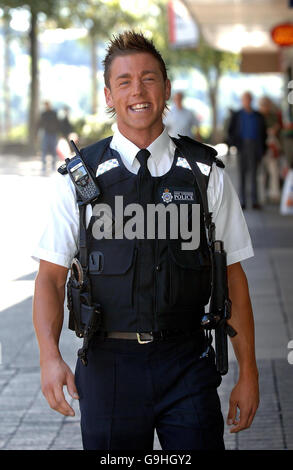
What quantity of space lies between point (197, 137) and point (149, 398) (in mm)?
17944

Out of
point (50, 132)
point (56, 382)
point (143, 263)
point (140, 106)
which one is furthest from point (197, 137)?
point (56, 382)

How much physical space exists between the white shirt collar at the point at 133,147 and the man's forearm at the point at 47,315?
0.49 meters

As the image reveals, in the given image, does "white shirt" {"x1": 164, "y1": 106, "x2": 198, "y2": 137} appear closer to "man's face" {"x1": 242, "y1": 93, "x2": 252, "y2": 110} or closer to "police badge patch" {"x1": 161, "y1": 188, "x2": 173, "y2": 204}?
"man's face" {"x1": 242, "y1": 93, "x2": 252, "y2": 110}

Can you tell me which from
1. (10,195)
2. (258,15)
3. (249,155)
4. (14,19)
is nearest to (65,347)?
(249,155)

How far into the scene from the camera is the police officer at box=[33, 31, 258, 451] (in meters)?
3.02

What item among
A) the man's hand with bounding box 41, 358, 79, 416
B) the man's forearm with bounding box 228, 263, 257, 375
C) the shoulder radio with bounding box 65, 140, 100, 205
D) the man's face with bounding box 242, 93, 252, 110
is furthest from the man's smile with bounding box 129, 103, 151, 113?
the man's face with bounding box 242, 93, 252, 110

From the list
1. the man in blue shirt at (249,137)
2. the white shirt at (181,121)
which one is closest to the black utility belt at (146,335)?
the man in blue shirt at (249,137)

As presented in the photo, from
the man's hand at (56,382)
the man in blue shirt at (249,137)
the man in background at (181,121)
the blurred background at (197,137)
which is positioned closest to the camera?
the man's hand at (56,382)

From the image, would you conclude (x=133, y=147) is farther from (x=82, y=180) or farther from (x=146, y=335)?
(x=146, y=335)

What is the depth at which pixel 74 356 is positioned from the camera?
6.56 m

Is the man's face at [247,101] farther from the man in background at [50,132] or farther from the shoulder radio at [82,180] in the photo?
the shoulder radio at [82,180]

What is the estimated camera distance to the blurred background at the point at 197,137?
5391 mm

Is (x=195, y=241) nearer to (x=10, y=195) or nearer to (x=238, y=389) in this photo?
(x=238, y=389)

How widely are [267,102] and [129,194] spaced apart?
1596cm
